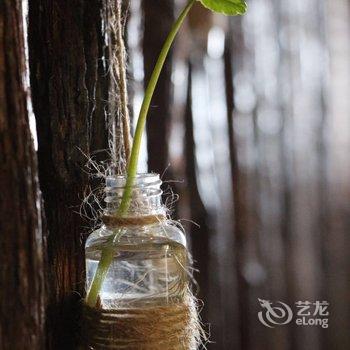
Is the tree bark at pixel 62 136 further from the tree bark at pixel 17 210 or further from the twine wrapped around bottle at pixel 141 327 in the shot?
the tree bark at pixel 17 210

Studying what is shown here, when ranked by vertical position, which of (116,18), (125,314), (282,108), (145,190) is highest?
(116,18)

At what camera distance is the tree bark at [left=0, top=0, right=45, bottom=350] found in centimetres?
70

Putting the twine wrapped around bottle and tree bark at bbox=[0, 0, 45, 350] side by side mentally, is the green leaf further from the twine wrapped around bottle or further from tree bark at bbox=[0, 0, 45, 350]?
the twine wrapped around bottle

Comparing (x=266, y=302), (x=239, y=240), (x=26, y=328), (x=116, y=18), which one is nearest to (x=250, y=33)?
(x=116, y=18)

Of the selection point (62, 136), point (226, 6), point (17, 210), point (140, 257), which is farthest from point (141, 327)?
point (226, 6)

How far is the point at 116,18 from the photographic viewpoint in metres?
1.07

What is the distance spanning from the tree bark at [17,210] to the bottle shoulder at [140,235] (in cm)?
19

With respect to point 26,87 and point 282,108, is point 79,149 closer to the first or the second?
point 26,87

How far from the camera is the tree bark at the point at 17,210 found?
2.29 ft

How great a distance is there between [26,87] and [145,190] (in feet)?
0.97

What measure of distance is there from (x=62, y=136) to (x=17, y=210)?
13.8 inches

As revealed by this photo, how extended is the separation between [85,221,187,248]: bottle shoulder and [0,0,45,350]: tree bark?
0.19 m

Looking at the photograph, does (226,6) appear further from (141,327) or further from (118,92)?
(141,327)

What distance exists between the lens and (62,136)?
1.04m
